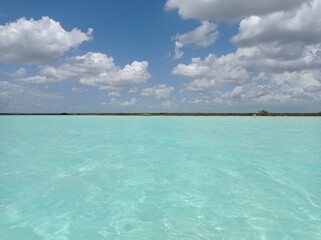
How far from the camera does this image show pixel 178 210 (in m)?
7.28

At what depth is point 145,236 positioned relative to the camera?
18.9ft

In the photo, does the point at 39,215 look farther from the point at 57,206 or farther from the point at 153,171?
the point at 153,171

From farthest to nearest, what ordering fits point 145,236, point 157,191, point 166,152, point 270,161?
point 166,152 < point 270,161 < point 157,191 < point 145,236

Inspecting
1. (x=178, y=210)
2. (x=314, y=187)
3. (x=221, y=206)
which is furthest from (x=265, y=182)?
(x=178, y=210)

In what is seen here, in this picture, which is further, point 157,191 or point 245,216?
point 157,191

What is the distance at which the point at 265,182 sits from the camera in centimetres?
1009

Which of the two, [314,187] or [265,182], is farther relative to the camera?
[265,182]

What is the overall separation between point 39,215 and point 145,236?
2806 millimetres

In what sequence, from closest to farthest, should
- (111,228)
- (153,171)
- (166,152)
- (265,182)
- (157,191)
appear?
(111,228) < (157,191) < (265,182) < (153,171) < (166,152)

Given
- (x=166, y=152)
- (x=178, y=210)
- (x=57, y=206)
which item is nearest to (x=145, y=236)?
(x=178, y=210)

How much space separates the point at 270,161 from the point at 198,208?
26.8ft

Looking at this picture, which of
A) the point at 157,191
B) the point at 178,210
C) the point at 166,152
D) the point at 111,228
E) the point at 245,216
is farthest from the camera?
the point at 166,152

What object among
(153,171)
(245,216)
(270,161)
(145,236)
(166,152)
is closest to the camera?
(145,236)

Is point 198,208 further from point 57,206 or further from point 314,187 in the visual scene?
point 314,187
